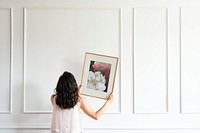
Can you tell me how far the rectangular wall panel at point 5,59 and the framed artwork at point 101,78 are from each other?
2.63ft

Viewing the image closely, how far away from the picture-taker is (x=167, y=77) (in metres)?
2.66

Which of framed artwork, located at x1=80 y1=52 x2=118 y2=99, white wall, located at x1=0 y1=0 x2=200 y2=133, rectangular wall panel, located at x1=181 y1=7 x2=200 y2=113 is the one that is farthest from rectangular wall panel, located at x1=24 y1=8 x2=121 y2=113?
rectangular wall panel, located at x1=181 y1=7 x2=200 y2=113

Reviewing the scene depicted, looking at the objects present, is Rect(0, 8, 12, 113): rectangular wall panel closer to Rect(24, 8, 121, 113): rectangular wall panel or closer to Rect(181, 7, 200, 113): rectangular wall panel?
Rect(24, 8, 121, 113): rectangular wall panel

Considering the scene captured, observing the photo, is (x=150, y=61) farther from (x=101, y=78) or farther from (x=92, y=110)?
(x=92, y=110)

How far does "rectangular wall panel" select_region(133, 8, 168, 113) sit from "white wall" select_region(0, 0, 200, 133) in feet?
0.03

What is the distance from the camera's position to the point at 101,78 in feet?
8.21

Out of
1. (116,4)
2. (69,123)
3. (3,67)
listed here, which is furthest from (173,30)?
(3,67)

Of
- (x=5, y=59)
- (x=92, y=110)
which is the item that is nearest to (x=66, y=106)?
(x=92, y=110)

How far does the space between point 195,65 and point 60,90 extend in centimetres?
143

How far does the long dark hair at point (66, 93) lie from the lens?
2.11 metres

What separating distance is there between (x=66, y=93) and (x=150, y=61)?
3.31 ft

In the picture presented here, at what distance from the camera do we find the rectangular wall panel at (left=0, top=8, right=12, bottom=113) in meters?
2.65

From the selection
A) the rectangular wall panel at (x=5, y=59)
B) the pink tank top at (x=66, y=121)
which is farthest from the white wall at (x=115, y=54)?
the pink tank top at (x=66, y=121)

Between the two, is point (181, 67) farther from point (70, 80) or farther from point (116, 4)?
point (70, 80)
